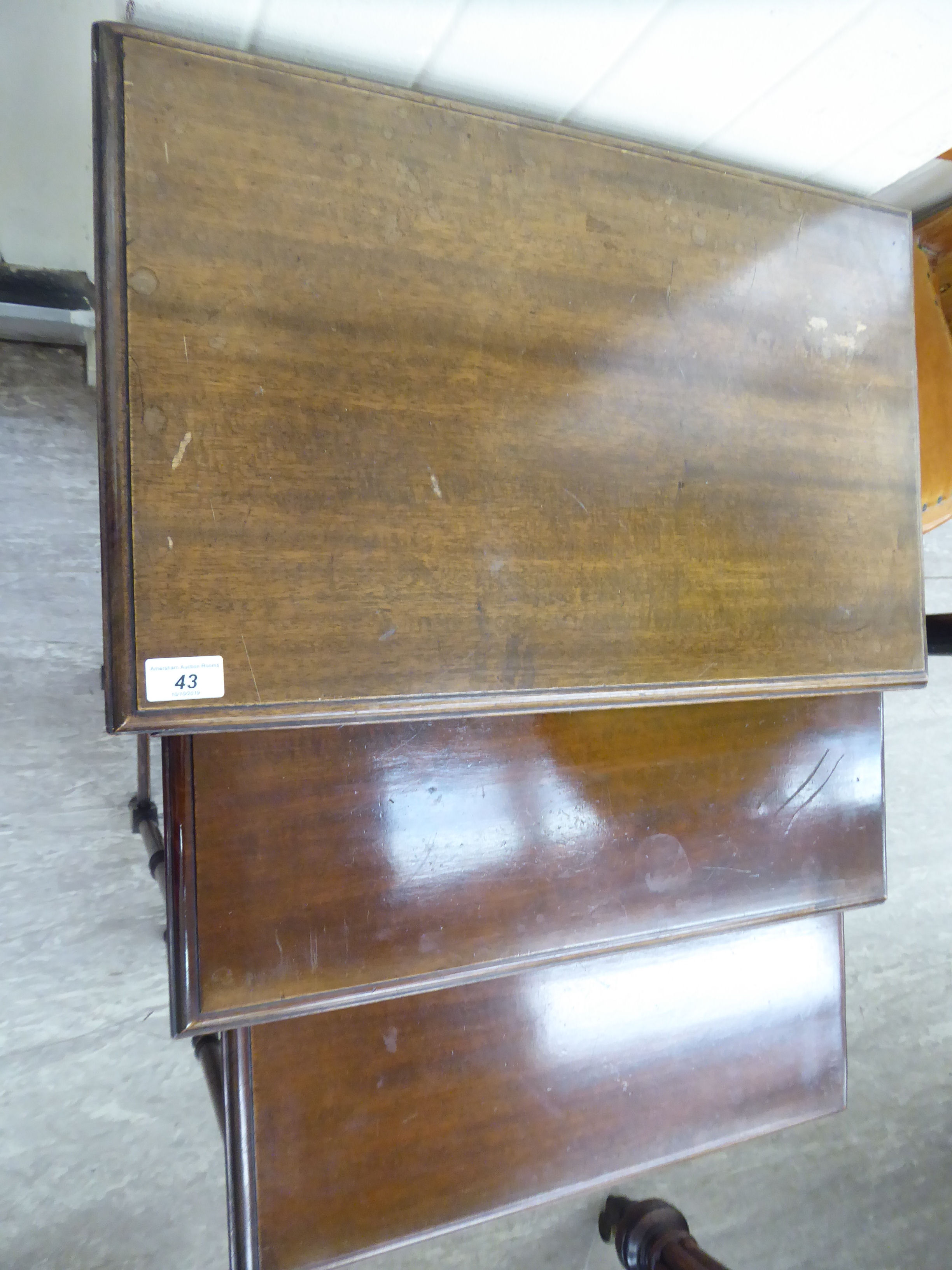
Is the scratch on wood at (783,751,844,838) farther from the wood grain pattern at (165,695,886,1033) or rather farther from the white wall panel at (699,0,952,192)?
the white wall panel at (699,0,952,192)

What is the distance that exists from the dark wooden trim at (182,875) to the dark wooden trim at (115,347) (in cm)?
16

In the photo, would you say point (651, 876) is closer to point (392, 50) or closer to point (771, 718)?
point (771, 718)

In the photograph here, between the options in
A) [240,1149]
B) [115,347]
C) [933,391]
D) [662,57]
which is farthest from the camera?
[933,391]

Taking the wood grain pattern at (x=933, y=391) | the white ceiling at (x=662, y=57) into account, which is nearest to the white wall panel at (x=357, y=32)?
the white ceiling at (x=662, y=57)

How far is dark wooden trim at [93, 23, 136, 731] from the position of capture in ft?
1.71

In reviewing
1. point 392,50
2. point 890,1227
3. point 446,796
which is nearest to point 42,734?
point 446,796

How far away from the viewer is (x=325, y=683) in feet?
1.88

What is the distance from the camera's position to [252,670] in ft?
Answer: 1.82

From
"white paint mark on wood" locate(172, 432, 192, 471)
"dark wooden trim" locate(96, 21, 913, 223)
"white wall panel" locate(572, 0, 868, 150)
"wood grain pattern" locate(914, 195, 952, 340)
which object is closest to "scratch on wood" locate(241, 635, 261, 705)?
"white paint mark on wood" locate(172, 432, 192, 471)

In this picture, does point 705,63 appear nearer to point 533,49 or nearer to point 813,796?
point 533,49

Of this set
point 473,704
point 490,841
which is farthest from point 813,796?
point 473,704

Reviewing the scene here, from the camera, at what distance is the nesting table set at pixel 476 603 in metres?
0.54

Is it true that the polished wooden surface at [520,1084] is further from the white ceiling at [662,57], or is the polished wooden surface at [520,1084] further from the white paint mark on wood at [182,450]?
the white ceiling at [662,57]

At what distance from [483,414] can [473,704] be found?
0.76 ft
